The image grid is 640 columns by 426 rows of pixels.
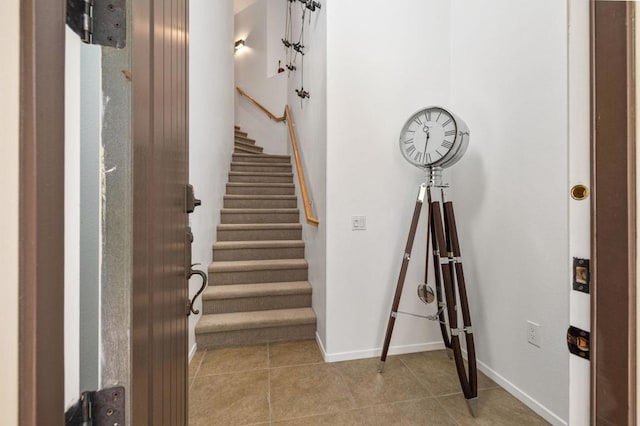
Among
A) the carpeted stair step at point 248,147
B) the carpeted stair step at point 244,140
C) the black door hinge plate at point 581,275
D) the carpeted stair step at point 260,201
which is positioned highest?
the carpeted stair step at point 244,140

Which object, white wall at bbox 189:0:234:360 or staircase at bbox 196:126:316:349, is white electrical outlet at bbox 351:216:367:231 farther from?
white wall at bbox 189:0:234:360

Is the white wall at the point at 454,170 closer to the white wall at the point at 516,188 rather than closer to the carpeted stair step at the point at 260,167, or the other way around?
the white wall at the point at 516,188

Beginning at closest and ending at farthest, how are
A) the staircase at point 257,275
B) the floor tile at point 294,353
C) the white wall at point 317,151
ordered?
the floor tile at point 294,353 → the white wall at point 317,151 → the staircase at point 257,275

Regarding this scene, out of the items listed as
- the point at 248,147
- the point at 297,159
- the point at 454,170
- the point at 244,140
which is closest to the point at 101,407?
the point at 454,170

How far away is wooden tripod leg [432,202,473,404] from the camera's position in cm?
155

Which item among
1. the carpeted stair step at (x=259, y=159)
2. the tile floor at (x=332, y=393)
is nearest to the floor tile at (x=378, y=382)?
the tile floor at (x=332, y=393)

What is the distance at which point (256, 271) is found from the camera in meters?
2.61

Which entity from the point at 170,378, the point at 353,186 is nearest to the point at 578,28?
the point at 170,378

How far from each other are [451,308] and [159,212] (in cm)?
160

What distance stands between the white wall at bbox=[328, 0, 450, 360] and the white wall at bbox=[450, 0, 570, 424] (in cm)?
31

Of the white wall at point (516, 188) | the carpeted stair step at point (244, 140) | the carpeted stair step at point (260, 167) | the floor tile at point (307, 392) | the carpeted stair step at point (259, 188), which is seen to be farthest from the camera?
the carpeted stair step at point (244, 140)

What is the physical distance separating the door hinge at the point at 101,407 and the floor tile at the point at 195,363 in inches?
63.3

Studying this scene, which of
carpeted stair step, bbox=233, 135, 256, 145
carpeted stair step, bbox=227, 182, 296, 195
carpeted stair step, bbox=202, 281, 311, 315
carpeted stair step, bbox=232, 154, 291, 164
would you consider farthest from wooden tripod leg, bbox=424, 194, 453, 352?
carpeted stair step, bbox=233, 135, 256, 145

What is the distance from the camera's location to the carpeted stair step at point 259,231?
3012 millimetres
